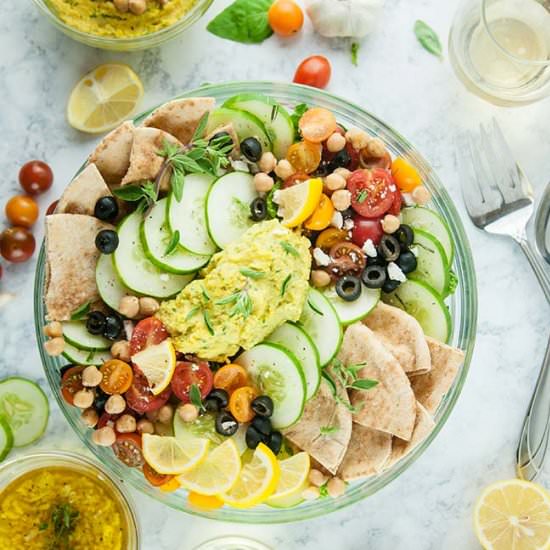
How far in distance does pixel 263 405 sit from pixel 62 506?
3.40 ft

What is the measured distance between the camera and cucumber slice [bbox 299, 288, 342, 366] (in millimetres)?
3316

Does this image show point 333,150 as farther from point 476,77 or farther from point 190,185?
point 476,77

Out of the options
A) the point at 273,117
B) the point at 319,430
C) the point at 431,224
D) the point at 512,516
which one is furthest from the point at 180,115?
the point at 512,516

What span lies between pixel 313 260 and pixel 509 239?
3.48 feet

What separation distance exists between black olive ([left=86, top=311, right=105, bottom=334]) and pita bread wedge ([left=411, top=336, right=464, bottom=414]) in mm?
1169

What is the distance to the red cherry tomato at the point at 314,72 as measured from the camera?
12.7ft

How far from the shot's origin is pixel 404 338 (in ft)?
11.0

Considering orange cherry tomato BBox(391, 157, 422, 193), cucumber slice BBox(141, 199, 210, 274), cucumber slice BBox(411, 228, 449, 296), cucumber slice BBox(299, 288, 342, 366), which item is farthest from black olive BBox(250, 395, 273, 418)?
orange cherry tomato BBox(391, 157, 422, 193)

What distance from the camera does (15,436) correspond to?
386 centimetres

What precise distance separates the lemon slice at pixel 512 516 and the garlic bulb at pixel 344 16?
1983 millimetres

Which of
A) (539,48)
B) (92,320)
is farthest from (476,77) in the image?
(92,320)

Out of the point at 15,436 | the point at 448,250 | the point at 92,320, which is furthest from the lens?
the point at 15,436

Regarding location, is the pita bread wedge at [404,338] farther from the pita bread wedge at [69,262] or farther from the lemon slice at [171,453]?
the pita bread wedge at [69,262]

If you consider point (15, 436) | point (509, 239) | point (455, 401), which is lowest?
point (15, 436)
